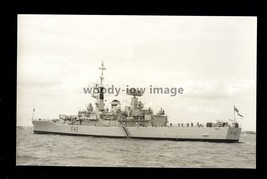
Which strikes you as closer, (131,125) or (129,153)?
(129,153)

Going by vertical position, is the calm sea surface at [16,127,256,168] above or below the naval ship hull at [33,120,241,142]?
below

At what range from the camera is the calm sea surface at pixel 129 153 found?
17.1 ft

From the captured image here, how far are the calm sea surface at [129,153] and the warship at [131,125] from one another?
0.32ft

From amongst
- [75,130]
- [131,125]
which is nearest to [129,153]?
[131,125]

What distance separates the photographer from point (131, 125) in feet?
17.8

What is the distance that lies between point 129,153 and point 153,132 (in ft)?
1.14

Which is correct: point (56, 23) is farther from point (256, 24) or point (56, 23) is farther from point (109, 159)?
point (256, 24)

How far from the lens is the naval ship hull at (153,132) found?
5316mm

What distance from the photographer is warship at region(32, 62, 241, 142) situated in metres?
5.29

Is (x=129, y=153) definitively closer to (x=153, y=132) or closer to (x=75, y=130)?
(x=153, y=132)

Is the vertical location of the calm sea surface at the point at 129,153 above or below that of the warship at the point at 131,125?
below

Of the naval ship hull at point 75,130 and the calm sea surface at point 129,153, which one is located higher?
the naval ship hull at point 75,130

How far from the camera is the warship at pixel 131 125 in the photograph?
17.3 feet

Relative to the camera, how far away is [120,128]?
542cm
